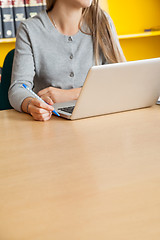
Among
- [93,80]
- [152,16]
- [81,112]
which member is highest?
[93,80]

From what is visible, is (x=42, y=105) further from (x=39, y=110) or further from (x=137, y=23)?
(x=137, y=23)

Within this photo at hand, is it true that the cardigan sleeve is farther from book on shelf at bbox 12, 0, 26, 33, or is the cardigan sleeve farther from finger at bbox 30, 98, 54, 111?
book on shelf at bbox 12, 0, 26, 33

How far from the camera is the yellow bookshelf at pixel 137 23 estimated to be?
3.26 metres

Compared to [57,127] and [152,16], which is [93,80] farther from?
[152,16]

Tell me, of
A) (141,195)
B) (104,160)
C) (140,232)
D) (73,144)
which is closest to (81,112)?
(73,144)

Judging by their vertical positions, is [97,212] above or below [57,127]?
above

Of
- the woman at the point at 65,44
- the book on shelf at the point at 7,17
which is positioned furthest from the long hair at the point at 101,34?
the book on shelf at the point at 7,17

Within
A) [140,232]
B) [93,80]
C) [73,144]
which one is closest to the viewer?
[140,232]

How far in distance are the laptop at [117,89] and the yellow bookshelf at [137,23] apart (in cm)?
207

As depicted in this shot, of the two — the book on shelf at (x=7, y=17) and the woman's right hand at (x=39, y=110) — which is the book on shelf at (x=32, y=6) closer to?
the book on shelf at (x=7, y=17)

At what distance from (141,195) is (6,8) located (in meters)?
2.39

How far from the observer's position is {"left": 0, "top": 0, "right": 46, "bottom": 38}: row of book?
108 inches

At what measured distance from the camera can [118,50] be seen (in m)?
1.59

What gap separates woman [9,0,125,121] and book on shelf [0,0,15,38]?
3.91 ft
